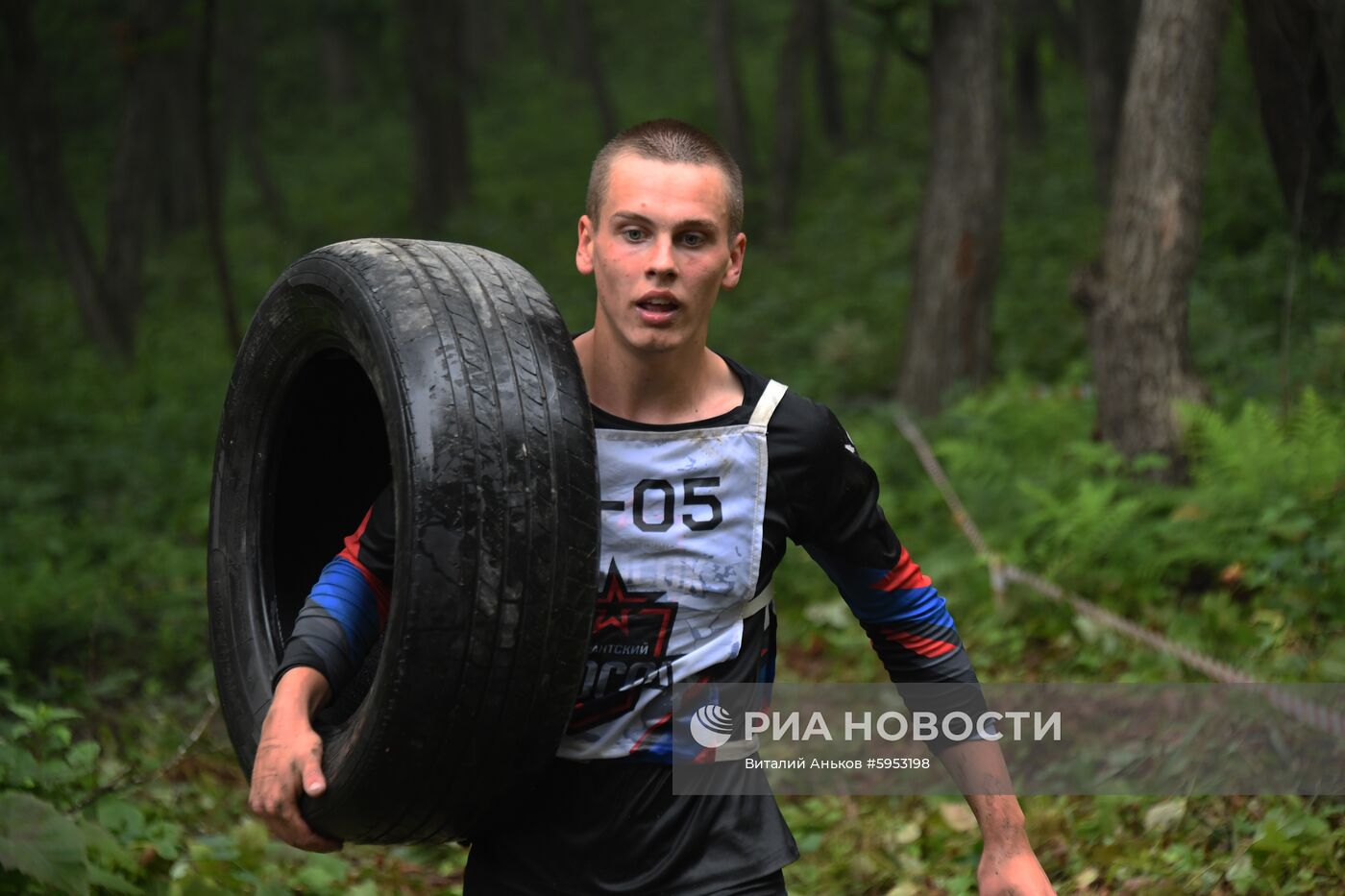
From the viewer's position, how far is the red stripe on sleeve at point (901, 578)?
8.84 feet

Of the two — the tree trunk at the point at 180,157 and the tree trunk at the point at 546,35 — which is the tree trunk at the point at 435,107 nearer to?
the tree trunk at the point at 180,157

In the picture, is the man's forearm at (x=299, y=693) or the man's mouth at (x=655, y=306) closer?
the man's forearm at (x=299, y=693)

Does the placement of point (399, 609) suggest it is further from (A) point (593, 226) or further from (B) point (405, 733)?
(A) point (593, 226)

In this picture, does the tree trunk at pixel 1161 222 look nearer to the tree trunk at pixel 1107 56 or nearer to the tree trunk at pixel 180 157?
the tree trunk at pixel 1107 56

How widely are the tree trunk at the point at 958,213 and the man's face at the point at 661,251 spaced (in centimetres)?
837

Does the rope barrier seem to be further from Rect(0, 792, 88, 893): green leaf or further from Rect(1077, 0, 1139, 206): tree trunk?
Rect(1077, 0, 1139, 206): tree trunk

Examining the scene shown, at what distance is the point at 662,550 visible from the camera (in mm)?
2494

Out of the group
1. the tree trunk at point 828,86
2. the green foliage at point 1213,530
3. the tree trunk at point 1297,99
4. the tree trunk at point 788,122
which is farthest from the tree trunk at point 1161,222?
the tree trunk at point 828,86

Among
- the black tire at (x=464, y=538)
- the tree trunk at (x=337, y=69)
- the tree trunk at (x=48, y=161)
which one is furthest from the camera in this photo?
the tree trunk at (x=337, y=69)

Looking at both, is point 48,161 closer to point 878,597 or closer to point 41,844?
point 41,844

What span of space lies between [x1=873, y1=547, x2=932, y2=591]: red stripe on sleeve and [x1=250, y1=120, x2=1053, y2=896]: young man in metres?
0.20
